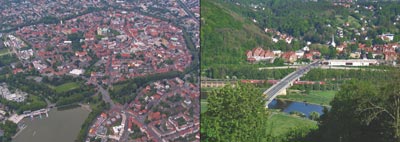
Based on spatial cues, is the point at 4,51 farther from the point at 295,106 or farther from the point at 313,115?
the point at 295,106

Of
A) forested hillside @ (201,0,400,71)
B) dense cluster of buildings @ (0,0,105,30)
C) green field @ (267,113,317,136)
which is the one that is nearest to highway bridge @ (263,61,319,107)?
green field @ (267,113,317,136)

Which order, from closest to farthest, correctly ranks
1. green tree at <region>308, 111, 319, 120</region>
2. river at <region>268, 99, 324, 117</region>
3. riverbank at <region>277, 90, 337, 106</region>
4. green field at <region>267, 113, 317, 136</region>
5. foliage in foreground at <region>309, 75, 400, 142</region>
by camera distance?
foliage in foreground at <region>309, 75, 400, 142</region>
green field at <region>267, 113, 317, 136</region>
green tree at <region>308, 111, 319, 120</region>
river at <region>268, 99, 324, 117</region>
riverbank at <region>277, 90, 337, 106</region>

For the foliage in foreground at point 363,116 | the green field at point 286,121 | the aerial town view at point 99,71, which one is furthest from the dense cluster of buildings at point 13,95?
the green field at point 286,121

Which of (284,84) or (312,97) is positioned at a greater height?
(284,84)

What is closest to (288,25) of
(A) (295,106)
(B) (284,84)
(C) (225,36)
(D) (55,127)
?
(C) (225,36)

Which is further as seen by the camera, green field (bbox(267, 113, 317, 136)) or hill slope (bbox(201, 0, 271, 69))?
hill slope (bbox(201, 0, 271, 69))

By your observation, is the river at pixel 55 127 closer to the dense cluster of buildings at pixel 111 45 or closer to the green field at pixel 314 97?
the dense cluster of buildings at pixel 111 45

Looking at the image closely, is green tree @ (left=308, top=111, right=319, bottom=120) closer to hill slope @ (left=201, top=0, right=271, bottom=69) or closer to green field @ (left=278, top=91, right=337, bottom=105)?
green field @ (left=278, top=91, right=337, bottom=105)
